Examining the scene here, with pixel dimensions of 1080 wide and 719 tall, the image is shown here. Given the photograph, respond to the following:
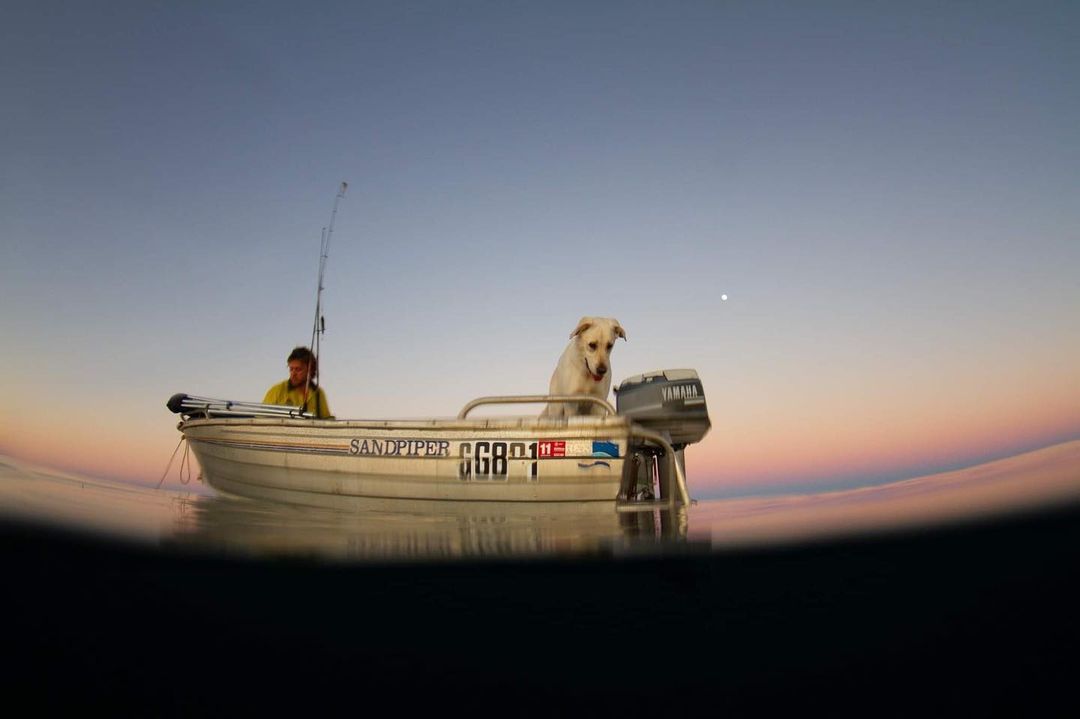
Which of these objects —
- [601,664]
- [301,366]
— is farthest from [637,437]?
[301,366]

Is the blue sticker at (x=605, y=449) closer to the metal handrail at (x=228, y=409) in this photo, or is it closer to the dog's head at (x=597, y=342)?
the dog's head at (x=597, y=342)

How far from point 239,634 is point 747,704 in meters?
2.67

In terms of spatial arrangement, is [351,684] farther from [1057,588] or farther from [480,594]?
[1057,588]

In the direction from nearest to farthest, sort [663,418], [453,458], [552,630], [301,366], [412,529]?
[552,630], [412,529], [453,458], [663,418], [301,366]

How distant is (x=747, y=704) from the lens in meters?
2.13

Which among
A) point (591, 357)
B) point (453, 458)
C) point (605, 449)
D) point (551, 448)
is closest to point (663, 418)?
point (605, 449)

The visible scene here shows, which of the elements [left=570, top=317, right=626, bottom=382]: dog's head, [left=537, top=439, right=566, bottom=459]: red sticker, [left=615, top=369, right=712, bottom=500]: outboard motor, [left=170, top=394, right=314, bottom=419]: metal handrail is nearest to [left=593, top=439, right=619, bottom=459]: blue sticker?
[left=537, top=439, right=566, bottom=459]: red sticker

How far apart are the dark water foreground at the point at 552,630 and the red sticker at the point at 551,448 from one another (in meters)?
1.93

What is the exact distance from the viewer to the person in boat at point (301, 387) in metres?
8.55

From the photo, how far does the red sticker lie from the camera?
5.46 m

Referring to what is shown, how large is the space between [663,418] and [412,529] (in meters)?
3.39

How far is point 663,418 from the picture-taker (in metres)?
6.09

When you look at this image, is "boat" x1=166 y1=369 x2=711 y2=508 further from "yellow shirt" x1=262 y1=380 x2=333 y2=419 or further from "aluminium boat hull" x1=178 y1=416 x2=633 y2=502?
"yellow shirt" x1=262 y1=380 x2=333 y2=419

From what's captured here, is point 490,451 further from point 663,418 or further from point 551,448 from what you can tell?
point 663,418
